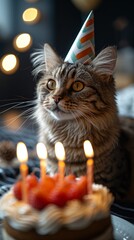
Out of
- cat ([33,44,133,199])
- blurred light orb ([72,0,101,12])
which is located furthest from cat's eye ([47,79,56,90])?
blurred light orb ([72,0,101,12])

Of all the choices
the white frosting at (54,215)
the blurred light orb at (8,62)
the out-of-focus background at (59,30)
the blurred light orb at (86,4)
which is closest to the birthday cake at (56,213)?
the white frosting at (54,215)

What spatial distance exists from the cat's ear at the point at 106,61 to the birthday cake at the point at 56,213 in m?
0.67

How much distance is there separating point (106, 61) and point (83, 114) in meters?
0.24

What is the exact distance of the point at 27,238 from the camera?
3.04ft

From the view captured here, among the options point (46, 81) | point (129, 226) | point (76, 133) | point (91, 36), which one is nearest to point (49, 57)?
point (46, 81)

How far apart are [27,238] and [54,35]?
141 inches

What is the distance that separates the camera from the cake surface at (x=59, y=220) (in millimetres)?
898

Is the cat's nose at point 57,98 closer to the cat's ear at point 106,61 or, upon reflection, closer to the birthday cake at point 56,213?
the cat's ear at point 106,61

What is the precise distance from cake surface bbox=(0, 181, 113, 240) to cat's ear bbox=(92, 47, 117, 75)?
2.29 feet

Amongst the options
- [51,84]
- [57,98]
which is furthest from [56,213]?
[51,84]

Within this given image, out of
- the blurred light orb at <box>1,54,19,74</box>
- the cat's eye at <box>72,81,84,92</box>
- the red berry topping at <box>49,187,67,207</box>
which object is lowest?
the red berry topping at <box>49,187,67,207</box>

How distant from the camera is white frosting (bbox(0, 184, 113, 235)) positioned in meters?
0.90

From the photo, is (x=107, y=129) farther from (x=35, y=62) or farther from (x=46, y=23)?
(x=46, y=23)

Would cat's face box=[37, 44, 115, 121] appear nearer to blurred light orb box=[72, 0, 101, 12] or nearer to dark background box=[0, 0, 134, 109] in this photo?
blurred light orb box=[72, 0, 101, 12]
